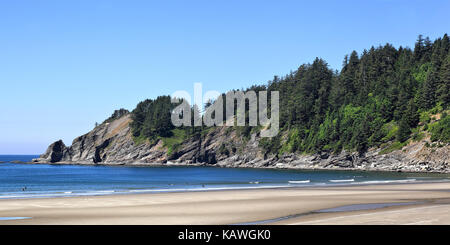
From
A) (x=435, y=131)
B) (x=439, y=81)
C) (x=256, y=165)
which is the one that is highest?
(x=439, y=81)

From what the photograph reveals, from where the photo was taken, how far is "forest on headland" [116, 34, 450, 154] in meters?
130

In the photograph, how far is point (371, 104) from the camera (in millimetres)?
155125

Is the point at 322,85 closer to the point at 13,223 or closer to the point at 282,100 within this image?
the point at 282,100

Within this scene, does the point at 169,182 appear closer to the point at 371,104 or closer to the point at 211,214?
the point at 211,214

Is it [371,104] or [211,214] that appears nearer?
[211,214]

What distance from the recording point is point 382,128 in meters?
138

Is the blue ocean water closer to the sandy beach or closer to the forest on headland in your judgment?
the sandy beach

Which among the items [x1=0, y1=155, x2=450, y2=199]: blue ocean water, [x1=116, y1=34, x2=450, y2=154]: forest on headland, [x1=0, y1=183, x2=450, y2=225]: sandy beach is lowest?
Result: [x1=0, y1=155, x2=450, y2=199]: blue ocean water

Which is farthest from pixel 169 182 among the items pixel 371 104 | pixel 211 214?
pixel 371 104

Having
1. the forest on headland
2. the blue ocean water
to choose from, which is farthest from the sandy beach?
the forest on headland

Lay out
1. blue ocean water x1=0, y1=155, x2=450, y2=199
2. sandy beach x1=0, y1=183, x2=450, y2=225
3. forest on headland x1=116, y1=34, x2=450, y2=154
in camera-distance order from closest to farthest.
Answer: sandy beach x1=0, y1=183, x2=450, y2=225 < blue ocean water x1=0, y1=155, x2=450, y2=199 < forest on headland x1=116, y1=34, x2=450, y2=154
